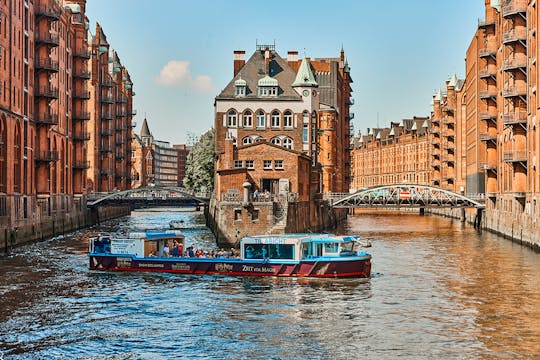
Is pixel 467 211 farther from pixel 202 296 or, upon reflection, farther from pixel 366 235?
pixel 202 296

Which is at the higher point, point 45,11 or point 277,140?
point 45,11

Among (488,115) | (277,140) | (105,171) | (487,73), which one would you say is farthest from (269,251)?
(105,171)

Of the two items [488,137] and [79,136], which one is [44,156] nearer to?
[79,136]

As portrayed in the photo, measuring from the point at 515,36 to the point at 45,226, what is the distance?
49.3 meters

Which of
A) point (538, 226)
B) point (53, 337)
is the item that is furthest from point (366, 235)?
point (53, 337)

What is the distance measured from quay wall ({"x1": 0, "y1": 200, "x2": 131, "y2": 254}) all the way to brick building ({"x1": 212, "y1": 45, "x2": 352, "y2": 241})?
56.3 ft

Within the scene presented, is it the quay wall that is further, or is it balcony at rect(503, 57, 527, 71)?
balcony at rect(503, 57, 527, 71)

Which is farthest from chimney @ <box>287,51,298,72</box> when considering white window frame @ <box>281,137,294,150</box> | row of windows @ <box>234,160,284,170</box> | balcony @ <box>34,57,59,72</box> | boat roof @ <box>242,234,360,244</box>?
boat roof @ <box>242,234,360,244</box>

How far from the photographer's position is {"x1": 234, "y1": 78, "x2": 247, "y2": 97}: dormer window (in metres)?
104

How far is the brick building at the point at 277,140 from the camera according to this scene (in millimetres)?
76562

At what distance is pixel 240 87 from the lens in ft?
341

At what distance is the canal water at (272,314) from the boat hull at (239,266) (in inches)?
39.9

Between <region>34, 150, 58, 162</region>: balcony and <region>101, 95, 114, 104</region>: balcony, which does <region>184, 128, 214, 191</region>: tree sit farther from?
<region>34, 150, 58, 162</region>: balcony

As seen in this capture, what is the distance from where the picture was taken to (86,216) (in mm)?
112250
